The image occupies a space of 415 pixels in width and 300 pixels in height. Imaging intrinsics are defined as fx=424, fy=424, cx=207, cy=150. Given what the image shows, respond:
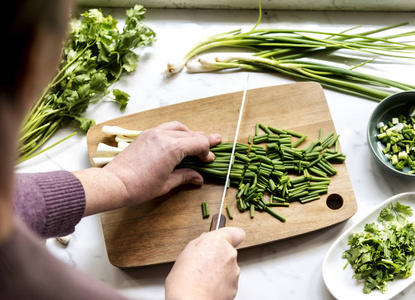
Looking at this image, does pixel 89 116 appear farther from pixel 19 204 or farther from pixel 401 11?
pixel 401 11

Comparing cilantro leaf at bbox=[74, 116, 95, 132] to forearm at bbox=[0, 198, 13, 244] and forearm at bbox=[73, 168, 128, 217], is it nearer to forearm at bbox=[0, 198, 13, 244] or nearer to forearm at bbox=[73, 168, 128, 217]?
forearm at bbox=[73, 168, 128, 217]

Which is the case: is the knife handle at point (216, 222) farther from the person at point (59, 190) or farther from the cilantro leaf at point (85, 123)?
the cilantro leaf at point (85, 123)

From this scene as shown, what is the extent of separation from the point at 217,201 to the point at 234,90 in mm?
545

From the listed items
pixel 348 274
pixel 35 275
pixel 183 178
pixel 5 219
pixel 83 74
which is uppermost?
pixel 5 219

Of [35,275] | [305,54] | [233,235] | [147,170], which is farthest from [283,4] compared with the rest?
[35,275]

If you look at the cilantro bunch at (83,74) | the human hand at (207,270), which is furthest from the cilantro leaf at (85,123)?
the human hand at (207,270)

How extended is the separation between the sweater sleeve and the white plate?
2.98ft

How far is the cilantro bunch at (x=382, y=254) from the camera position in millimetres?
1487

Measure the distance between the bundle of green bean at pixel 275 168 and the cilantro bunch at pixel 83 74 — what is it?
54cm

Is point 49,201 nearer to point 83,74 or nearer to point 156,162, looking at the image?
point 156,162

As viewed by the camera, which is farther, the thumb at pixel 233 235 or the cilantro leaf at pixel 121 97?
the cilantro leaf at pixel 121 97

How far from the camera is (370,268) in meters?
1.50

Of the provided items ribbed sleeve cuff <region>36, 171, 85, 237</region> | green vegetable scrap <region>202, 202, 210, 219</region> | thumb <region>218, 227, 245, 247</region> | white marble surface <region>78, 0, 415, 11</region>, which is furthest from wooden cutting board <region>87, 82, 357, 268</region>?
white marble surface <region>78, 0, 415, 11</region>

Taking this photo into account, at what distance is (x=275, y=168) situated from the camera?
5.45 feet
